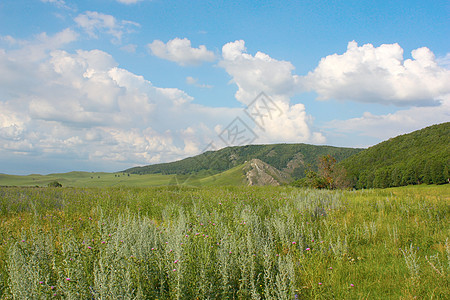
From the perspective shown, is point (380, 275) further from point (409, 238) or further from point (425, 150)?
point (425, 150)

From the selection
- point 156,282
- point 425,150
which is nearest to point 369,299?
point 156,282

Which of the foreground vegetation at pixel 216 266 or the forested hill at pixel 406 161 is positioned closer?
the foreground vegetation at pixel 216 266

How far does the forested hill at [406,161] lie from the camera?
77.9 metres

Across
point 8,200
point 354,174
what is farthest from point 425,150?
point 8,200

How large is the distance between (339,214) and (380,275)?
399 cm

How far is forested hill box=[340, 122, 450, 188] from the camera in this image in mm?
77938

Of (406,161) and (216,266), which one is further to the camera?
(406,161)

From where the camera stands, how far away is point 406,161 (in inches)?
3846

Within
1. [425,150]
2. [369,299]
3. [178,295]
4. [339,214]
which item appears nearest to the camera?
[178,295]

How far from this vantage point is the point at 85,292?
9.09ft

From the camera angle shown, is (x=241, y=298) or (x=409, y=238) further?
(x=409, y=238)

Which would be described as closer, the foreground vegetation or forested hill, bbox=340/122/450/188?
the foreground vegetation

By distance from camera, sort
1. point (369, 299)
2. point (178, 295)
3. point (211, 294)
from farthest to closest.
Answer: point (369, 299) < point (211, 294) < point (178, 295)

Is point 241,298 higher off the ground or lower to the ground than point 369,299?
higher
